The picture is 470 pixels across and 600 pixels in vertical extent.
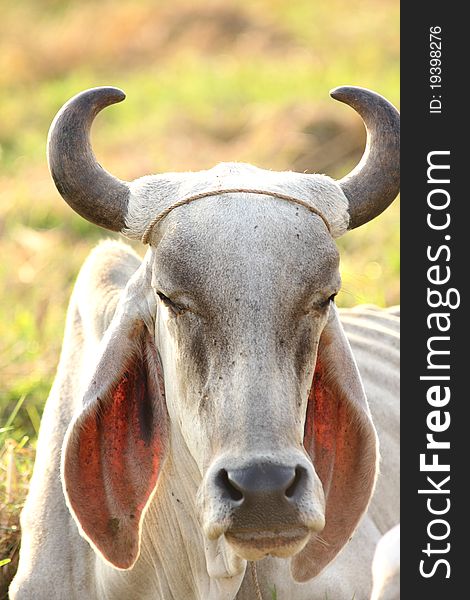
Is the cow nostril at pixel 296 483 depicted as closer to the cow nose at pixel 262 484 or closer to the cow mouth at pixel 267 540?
the cow nose at pixel 262 484

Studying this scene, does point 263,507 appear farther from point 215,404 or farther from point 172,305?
point 172,305

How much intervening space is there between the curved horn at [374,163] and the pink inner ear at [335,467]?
23.8 inches

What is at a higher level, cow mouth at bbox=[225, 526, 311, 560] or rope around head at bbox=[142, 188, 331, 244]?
rope around head at bbox=[142, 188, 331, 244]

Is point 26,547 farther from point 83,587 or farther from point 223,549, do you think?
point 223,549

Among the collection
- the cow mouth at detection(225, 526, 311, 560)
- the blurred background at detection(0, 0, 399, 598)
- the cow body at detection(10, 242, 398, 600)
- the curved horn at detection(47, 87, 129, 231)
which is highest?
the blurred background at detection(0, 0, 399, 598)

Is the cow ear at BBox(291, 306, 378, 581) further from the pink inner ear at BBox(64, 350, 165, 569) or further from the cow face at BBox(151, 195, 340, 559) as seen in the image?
the pink inner ear at BBox(64, 350, 165, 569)

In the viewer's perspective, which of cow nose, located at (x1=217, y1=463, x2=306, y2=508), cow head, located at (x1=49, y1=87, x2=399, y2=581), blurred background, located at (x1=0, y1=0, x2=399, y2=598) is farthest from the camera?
blurred background, located at (x1=0, y1=0, x2=399, y2=598)

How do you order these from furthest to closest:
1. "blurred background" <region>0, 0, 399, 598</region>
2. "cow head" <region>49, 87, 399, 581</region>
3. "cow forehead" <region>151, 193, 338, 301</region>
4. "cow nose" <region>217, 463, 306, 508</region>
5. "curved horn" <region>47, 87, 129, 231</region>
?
"blurred background" <region>0, 0, 399, 598</region>
"curved horn" <region>47, 87, 129, 231</region>
"cow forehead" <region>151, 193, 338, 301</region>
"cow head" <region>49, 87, 399, 581</region>
"cow nose" <region>217, 463, 306, 508</region>

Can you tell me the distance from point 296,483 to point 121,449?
0.89 metres

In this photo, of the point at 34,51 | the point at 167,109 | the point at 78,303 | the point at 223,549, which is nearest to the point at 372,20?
the point at 34,51

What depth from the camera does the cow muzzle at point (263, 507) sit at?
12.0 feet

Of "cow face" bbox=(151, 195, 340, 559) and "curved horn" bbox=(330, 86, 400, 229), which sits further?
"curved horn" bbox=(330, 86, 400, 229)

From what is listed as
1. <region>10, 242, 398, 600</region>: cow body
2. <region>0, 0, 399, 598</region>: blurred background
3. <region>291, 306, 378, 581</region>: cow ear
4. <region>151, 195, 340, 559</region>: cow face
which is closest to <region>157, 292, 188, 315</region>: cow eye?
<region>151, 195, 340, 559</region>: cow face

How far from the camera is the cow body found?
445 cm
